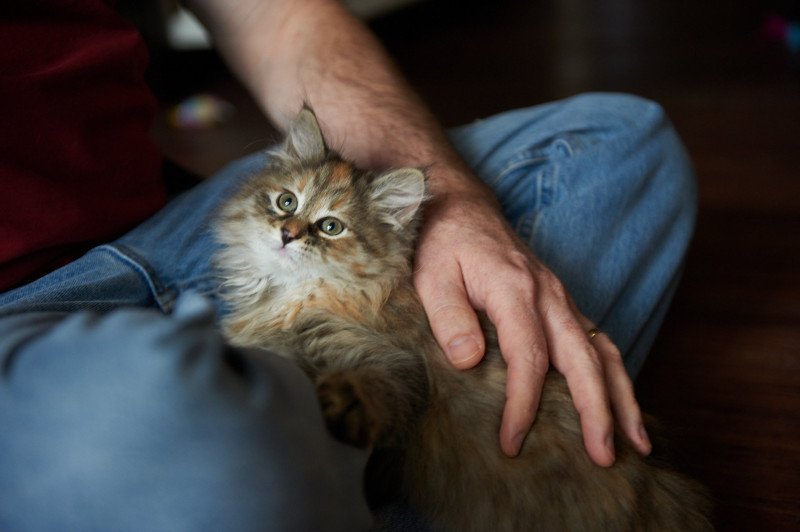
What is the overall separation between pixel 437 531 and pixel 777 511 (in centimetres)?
75

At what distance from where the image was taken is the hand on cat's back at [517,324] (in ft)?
3.91

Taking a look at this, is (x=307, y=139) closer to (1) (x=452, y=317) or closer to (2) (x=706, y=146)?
(1) (x=452, y=317)

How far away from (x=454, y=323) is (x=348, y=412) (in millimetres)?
329

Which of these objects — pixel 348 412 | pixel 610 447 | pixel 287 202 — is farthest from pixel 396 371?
pixel 287 202

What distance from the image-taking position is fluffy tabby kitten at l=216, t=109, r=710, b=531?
3.81 ft

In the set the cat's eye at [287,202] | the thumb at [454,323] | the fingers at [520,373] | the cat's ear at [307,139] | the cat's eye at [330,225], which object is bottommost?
the fingers at [520,373]

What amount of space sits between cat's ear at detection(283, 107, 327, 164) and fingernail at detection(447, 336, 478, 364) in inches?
19.1

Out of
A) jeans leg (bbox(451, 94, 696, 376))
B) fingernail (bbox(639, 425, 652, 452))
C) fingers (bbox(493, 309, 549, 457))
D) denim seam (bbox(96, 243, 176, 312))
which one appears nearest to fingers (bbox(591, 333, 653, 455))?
fingernail (bbox(639, 425, 652, 452))

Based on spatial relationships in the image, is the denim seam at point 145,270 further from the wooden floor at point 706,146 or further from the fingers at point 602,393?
the wooden floor at point 706,146

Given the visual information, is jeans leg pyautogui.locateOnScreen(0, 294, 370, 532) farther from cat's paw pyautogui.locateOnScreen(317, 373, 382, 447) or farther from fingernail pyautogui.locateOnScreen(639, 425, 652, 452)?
fingernail pyautogui.locateOnScreen(639, 425, 652, 452)

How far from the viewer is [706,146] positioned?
3.18m

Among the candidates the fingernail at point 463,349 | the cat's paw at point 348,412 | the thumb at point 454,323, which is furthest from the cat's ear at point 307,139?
the cat's paw at point 348,412

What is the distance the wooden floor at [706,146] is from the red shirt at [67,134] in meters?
1.14

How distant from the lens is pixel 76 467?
802mm
